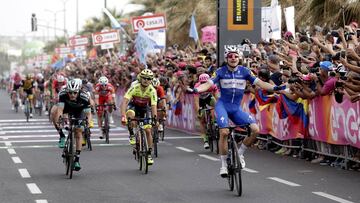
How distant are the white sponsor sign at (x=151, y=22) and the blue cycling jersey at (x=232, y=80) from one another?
23.1 m

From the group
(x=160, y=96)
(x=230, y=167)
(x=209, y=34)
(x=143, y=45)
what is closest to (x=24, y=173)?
(x=230, y=167)

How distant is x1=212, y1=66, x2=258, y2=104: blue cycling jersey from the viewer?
13.2 metres

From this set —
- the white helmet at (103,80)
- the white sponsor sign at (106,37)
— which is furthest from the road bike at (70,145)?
the white sponsor sign at (106,37)

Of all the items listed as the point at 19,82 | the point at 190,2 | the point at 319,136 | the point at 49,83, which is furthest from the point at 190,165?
the point at 190,2

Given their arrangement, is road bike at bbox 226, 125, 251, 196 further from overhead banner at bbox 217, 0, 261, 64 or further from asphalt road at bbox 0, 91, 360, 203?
overhead banner at bbox 217, 0, 261, 64

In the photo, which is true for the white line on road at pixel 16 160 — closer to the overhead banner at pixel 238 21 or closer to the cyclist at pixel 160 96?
the cyclist at pixel 160 96

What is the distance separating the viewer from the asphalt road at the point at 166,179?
11.9 m

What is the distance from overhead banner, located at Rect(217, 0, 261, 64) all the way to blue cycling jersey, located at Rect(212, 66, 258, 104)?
10.9 m

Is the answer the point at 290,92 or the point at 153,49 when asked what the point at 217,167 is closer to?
the point at 290,92

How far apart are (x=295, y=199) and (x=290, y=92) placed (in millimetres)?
6106

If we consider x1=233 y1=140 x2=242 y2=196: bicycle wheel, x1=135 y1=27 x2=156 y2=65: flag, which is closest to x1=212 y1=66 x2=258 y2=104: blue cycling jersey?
x1=233 y1=140 x2=242 y2=196: bicycle wheel

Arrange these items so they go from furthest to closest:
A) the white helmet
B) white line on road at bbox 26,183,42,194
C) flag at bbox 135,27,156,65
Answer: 1. flag at bbox 135,27,156,65
2. the white helmet
3. white line on road at bbox 26,183,42,194

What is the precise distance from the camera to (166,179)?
14062 millimetres

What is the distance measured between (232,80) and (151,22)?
934 inches
